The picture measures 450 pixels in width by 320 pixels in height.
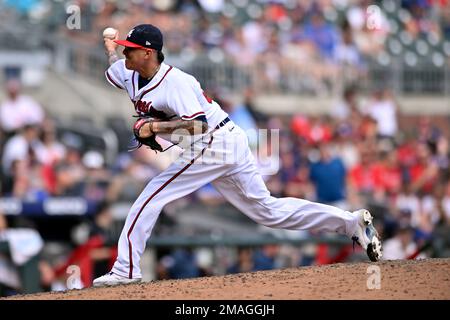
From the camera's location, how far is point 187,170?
778 cm

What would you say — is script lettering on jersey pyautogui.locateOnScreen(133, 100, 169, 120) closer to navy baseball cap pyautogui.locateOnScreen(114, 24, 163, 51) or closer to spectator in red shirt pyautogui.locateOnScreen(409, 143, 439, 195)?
navy baseball cap pyautogui.locateOnScreen(114, 24, 163, 51)

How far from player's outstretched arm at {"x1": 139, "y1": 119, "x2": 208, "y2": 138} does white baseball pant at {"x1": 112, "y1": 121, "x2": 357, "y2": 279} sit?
0.33 meters

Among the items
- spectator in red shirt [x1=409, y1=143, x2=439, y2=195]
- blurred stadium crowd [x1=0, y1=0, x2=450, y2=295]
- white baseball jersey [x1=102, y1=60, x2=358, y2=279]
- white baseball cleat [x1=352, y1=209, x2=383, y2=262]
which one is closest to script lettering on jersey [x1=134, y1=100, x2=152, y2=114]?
white baseball jersey [x1=102, y1=60, x2=358, y2=279]

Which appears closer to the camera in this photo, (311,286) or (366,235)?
(311,286)

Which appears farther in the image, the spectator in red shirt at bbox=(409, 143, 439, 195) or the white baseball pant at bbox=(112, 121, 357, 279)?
the spectator in red shirt at bbox=(409, 143, 439, 195)

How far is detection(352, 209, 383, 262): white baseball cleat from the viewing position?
8352 mm

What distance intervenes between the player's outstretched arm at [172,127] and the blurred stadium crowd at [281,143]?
3827mm

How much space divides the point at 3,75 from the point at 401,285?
9854 millimetres

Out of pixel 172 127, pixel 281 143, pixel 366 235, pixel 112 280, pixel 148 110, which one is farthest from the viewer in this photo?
pixel 281 143

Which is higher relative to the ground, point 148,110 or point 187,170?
point 148,110

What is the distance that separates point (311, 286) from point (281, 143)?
804 cm

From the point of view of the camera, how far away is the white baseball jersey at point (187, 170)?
7539 millimetres

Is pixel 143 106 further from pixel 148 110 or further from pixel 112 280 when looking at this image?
pixel 112 280

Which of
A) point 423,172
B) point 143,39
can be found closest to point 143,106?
point 143,39
